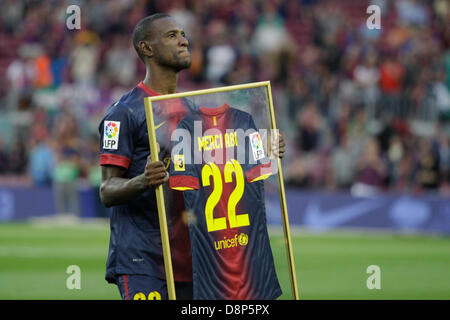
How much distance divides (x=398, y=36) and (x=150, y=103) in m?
15.3

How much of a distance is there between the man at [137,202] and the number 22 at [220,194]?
0.57 ft

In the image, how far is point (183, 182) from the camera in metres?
5.45

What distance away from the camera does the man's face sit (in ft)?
18.4

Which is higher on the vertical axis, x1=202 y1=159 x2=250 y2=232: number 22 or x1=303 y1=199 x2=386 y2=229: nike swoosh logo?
x1=202 y1=159 x2=250 y2=232: number 22

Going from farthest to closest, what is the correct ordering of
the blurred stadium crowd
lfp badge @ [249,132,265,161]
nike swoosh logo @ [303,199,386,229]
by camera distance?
the blurred stadium crowd < nike swoosh logo @ [303,199,386,229] < lfp badge @ [249,132,265,161]

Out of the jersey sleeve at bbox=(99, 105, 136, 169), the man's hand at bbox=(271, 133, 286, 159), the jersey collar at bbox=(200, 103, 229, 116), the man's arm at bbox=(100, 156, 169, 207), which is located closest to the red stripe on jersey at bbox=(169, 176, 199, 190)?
the man's arm at bbox=(100, 156, 169, 207)

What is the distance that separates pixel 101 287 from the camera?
1103cm

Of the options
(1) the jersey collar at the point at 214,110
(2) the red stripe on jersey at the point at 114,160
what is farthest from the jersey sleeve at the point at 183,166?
(2) the red stripe on jersey at the point at 114,160

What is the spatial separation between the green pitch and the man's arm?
15.8ft

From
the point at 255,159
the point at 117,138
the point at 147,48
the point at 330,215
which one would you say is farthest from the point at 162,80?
the point at 330,215

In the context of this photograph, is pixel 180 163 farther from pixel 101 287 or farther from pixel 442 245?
pixel 442 245

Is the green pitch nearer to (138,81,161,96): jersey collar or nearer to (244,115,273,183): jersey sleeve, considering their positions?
(244,115,273,183): jersey sleeve

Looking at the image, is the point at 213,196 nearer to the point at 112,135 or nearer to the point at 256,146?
the point at 256,146
